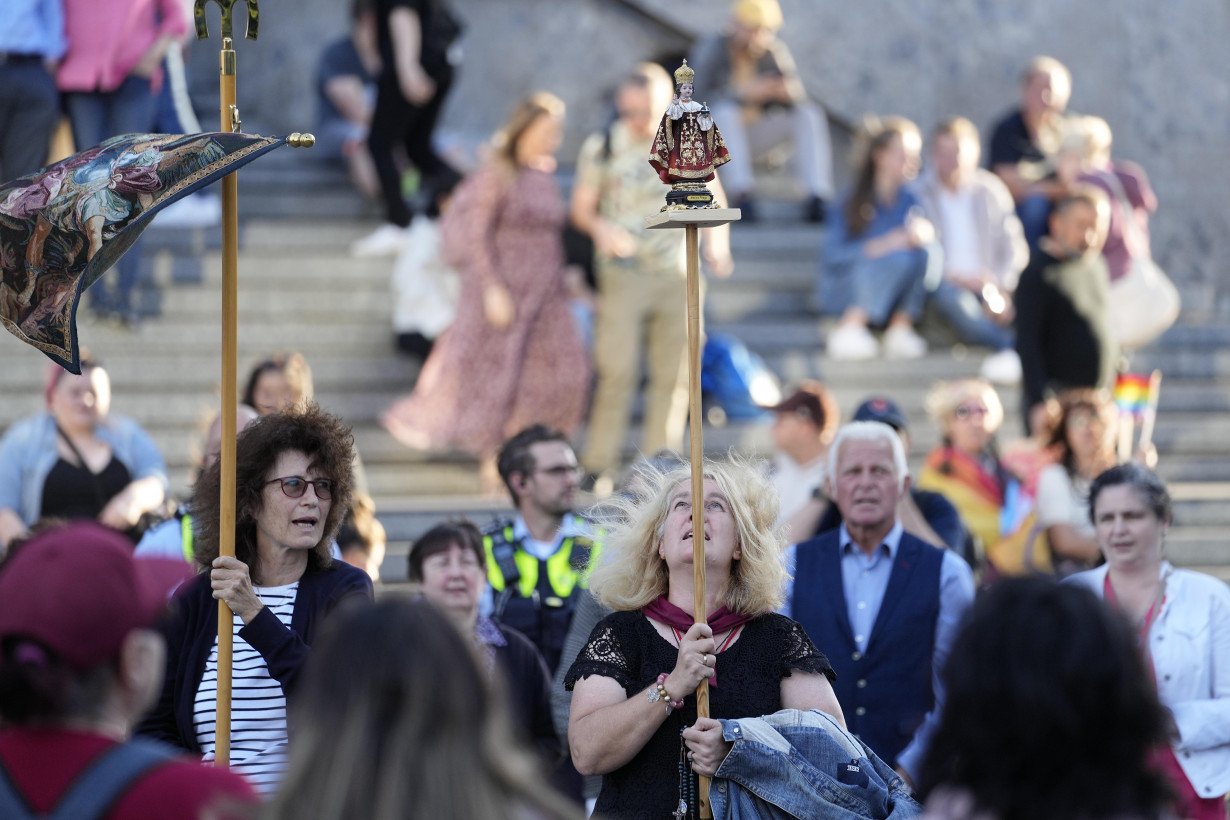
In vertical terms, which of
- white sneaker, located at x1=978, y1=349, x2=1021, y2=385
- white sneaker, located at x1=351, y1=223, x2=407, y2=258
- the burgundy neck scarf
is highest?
white sneaker, located at x1=351, y1=223, x2=407, y2=258

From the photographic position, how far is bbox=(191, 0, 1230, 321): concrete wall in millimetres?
17172

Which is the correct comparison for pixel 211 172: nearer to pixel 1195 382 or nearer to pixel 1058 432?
pixel 1058 432

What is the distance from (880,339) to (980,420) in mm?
3739

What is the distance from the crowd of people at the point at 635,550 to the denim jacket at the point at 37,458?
0.02 meters

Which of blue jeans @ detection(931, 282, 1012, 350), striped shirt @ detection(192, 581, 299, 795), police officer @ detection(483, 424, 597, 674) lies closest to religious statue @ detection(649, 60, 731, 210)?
striped shirt @ detection(192, 581, 299, 795)

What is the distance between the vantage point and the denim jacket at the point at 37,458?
8.52 m

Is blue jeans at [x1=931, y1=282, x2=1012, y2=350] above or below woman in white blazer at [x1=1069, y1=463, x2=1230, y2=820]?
above

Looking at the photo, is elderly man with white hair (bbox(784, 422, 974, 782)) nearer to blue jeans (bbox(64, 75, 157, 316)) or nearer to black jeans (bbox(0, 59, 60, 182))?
blue jeans (bbox(64, 75, 157, 316))

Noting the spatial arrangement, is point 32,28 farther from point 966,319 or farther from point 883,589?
point 883,589

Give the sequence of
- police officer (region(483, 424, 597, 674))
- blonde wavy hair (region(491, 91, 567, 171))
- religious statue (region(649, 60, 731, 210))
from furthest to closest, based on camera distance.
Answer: blonde wavy hair (region(491, 91, 567, 171)), police officer (region(483, 424, 597, 674)), religious statue (region(649, 60, 731, 210))

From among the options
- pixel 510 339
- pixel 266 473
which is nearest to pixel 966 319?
pixel 510 339

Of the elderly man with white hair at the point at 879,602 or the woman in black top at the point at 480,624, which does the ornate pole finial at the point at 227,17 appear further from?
the elderly man with white hair at the point at 879,602

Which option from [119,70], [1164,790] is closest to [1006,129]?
[119,70]

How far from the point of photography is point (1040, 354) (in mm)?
11367
